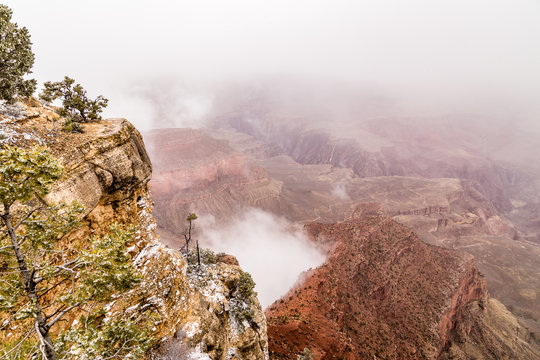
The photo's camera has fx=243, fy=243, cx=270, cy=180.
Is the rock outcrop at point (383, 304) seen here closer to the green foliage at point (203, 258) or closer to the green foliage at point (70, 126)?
the green foliage at point (203, 258)

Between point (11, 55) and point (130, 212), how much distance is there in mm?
10587

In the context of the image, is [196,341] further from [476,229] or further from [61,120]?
[476,229]

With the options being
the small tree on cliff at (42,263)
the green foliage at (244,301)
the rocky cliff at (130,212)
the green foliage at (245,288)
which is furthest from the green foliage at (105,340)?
the green foliage at (245,288)

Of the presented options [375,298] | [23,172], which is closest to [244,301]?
[23,172]

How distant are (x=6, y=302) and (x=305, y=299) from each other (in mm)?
41577

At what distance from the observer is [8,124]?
42.0 ft

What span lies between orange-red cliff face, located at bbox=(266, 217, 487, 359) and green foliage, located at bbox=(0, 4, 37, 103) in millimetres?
34714

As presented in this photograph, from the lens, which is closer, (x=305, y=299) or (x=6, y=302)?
(x=6, y=302)

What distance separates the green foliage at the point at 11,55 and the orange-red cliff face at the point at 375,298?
34714 millimetres

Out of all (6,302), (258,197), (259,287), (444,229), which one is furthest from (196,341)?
(444,229)

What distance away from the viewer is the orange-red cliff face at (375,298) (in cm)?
3497

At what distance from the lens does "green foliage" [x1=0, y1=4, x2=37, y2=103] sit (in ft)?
38.4

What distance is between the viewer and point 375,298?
56594 millimetres

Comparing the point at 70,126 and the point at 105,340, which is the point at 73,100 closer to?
the point at 70,126
